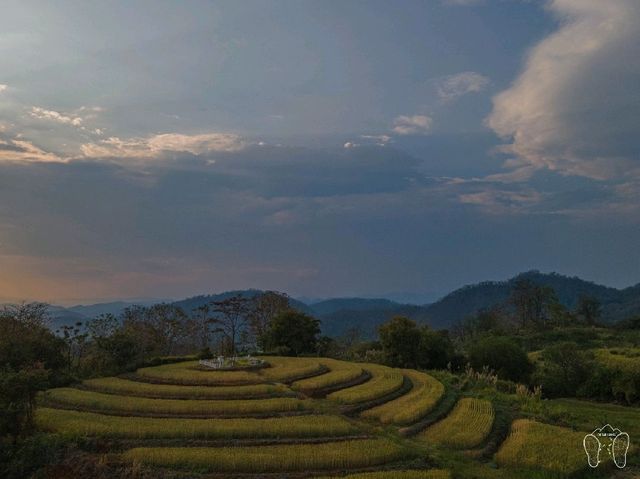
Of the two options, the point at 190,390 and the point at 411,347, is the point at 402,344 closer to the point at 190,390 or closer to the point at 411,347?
the point at 411,347

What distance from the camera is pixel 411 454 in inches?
896

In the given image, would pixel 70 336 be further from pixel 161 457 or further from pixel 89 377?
pixel 161 457

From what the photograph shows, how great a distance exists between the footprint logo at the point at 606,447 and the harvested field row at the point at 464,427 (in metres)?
5.03

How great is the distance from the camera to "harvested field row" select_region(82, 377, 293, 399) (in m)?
33.2

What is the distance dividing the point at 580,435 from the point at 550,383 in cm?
2606

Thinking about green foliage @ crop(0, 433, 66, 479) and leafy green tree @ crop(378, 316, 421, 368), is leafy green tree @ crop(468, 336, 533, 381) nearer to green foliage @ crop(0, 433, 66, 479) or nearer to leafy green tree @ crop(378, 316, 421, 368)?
leafy green tree @ crop(378, 316, 421, 368)

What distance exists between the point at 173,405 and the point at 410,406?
604 inches

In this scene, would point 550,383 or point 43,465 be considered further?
point 550,383

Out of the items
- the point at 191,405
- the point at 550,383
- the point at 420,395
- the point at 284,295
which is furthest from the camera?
the point at 284,295

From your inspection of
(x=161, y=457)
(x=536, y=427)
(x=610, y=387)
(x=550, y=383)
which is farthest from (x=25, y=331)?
(x=610, y=387)

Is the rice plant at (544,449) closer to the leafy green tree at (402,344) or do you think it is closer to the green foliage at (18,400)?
the green foliage at (18,400)

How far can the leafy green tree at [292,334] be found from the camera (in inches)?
2349

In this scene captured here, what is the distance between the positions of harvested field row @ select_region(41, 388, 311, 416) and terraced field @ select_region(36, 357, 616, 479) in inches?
2.6

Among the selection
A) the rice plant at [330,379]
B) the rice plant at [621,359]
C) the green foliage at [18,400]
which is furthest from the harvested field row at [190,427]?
the rice plant at [621,359]
